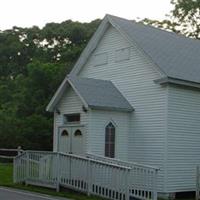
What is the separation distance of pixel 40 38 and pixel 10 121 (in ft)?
65.7

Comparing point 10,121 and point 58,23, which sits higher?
point 58,23

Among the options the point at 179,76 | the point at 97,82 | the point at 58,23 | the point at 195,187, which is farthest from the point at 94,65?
the point at 58,23

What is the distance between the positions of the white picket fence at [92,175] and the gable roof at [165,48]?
4.20 metres

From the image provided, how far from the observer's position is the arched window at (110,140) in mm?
21906

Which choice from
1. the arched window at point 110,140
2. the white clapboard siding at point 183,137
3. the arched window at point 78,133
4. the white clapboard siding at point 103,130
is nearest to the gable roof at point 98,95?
the white clapboard siding at point 103,130

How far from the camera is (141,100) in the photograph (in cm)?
2238

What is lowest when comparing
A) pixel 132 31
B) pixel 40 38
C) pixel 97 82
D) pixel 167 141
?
pixel 167 141

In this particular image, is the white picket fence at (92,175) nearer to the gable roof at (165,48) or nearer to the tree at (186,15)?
the gable roof at (165,48)

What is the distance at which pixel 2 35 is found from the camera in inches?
2425

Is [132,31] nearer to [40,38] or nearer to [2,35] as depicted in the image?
[40,38]

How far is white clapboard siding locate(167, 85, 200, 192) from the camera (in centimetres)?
2114

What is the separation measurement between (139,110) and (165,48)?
3490 mm

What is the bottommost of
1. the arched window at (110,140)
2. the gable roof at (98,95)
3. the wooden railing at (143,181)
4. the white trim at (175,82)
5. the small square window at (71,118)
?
the wooden railing at (143,181)

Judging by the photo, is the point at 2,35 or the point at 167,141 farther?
the point at 2,35
